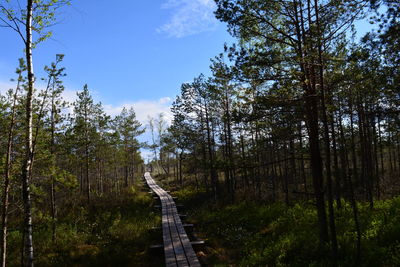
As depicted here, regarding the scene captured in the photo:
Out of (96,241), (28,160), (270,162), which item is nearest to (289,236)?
(270,162)

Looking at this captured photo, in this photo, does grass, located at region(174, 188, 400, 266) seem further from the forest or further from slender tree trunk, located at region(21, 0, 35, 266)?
slender tree trunk, located at region(21, 0, 35, 266)

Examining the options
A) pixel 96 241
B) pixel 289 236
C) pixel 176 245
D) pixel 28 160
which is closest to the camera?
pixel 28 160

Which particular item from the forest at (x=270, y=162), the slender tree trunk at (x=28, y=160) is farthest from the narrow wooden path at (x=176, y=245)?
the slender tree trunk at (x=28, y=160)

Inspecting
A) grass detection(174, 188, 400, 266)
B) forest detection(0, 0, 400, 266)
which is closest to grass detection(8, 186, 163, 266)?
forest detection(0, 0, 400, 266)

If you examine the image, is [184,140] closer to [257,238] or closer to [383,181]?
[257,238]

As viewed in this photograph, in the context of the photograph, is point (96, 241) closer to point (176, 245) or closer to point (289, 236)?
point (176, 245)

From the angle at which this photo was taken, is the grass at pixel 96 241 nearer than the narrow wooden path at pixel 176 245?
No

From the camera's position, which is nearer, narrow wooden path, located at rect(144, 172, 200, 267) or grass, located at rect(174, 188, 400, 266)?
grass, located at rect(174, 188, 400, 266)

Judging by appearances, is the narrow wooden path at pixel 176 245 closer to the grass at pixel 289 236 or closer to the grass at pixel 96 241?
the grass at pixel 96 241

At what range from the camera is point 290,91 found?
9289 mm

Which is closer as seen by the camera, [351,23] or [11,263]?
[351,23]

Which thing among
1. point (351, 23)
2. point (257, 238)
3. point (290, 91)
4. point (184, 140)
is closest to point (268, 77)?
point (290, 91)

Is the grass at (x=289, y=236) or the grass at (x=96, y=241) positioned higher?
the grass at (x=289, y=236)

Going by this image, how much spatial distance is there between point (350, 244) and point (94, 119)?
73.3 ft
